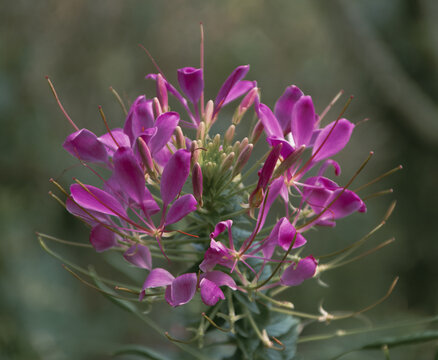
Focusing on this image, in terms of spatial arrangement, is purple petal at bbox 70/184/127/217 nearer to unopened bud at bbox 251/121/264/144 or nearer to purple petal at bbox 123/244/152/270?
purple petal at bbox 123/244/152/270

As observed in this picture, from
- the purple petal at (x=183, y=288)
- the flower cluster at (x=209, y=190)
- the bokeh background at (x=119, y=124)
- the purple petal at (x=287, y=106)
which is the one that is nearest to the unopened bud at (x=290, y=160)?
the flower cluster at (x=209, y=190)

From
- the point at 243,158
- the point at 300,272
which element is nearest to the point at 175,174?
the point at 243,158

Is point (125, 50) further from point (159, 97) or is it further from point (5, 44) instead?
point (159, 97)

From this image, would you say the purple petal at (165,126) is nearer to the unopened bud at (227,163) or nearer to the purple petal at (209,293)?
the unopened bud at (227,163)

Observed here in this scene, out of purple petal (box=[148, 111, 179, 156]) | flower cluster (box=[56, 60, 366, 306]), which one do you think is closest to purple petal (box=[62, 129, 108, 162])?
flower cluster (box=[56, 60, 366, 306])

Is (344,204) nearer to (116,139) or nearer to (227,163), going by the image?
(227,163)
